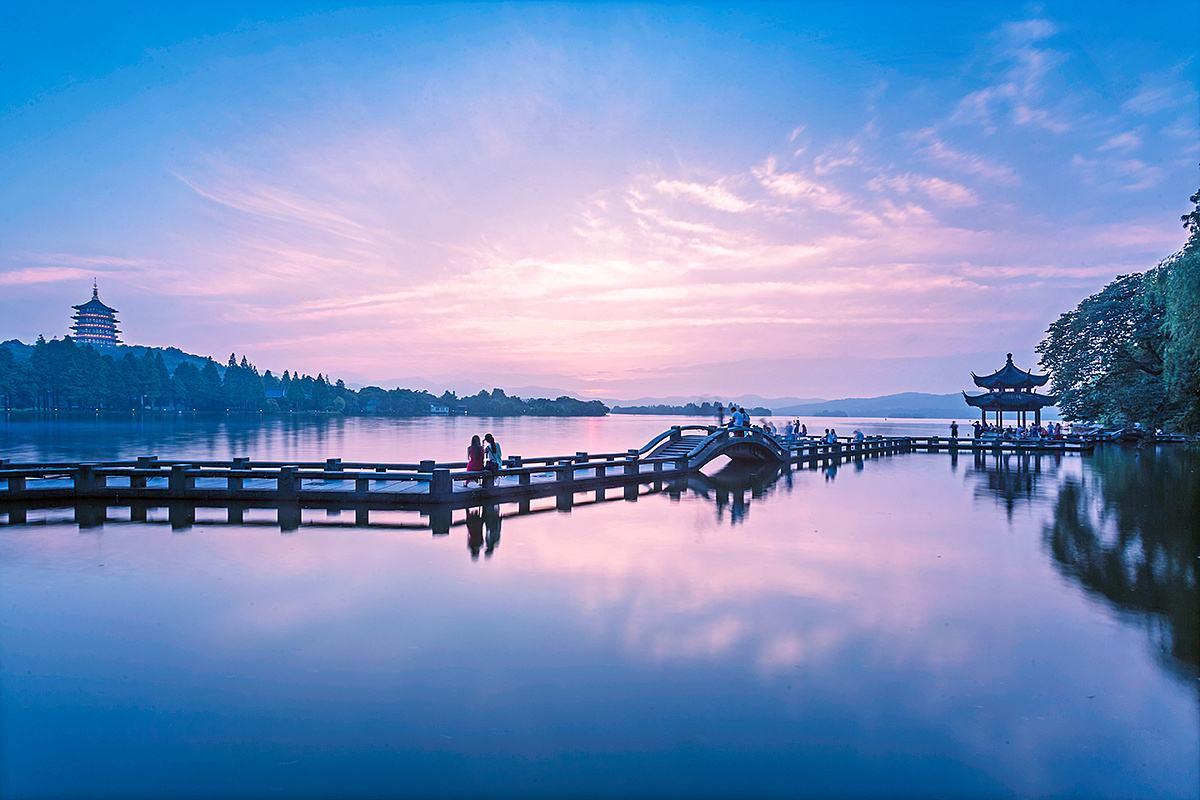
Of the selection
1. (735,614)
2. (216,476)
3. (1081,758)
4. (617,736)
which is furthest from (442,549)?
(1081,758)

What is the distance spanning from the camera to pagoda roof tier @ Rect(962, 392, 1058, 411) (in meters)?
46.1

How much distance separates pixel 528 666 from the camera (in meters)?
6.38

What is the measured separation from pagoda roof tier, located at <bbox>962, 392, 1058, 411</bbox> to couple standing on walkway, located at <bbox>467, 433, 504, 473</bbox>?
139 feet

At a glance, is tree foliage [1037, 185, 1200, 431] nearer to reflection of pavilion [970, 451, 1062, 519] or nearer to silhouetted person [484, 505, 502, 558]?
reflection of pavilion [970, 451, 1062, 519]

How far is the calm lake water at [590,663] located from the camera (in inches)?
181

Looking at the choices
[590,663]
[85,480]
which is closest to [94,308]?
[85,480]

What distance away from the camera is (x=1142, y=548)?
39.1 ft

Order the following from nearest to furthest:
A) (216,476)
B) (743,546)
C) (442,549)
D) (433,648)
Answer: (433,648) < (442,549) < (743,546) < (216,476)

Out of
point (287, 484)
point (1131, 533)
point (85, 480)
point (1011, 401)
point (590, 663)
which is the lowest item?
point (1131, 533)

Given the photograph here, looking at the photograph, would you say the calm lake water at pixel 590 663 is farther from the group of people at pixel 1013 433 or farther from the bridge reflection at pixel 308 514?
the group of people at pixel 1013 433

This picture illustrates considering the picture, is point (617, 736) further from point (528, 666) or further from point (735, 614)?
point (735, 614)

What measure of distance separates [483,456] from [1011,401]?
4389 centimetres

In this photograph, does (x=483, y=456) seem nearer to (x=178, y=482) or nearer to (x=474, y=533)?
(x=474, y=533)

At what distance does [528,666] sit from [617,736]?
157cm
